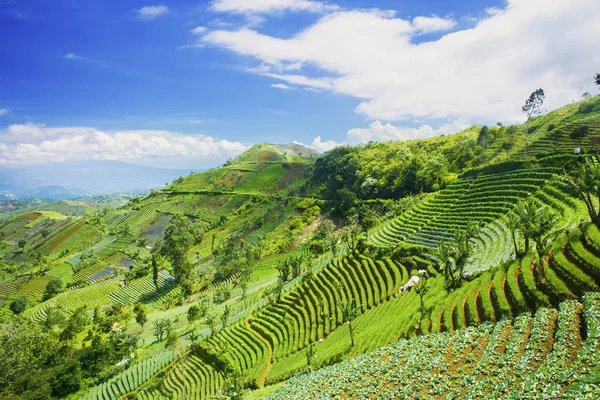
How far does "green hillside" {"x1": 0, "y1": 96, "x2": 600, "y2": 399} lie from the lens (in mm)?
22844

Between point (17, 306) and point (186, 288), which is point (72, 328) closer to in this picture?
point (186, 288)

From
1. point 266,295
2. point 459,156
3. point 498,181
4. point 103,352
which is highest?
point 459,156

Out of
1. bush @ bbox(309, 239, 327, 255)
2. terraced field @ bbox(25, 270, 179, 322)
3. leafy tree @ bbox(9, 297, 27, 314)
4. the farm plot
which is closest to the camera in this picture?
bush @ bbox(309, 239, 327, 255)

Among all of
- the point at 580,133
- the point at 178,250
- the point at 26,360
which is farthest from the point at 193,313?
the point at 580,133

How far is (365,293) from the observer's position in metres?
51.3

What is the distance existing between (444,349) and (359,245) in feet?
125

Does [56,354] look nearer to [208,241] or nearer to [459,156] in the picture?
[208,241]

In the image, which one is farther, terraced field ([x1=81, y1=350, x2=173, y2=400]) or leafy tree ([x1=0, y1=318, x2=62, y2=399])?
terraced field ([x1=81, y1=350, x2=173, y2=400])

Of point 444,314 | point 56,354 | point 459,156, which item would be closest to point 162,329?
point 56,354

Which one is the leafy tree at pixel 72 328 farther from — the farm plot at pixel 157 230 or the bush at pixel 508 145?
the bush at pixel 508 145

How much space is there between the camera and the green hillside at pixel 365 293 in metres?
22.8

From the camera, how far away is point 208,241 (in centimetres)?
13175

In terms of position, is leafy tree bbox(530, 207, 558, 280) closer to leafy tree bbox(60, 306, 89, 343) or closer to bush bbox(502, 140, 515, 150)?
bush bbox(502, 140, 515, 150)

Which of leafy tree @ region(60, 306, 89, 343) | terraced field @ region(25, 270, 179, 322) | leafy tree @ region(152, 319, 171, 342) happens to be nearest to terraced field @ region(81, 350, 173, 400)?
leafy tree @ region(152, 319, 171, 342)
